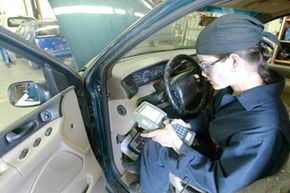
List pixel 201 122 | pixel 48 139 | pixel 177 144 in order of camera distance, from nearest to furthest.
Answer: pixel 48 139, pixel 177 144, pixel 201 122

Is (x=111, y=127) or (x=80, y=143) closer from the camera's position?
(x=80, y=143)

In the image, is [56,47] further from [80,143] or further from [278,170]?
[278,170]

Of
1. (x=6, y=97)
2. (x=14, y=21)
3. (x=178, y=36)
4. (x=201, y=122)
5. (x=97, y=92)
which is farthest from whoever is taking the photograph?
(x=14, y=21)

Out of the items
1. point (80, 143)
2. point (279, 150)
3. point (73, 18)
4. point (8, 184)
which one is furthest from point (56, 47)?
point (279, 150)

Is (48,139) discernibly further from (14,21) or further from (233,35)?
(14,21)

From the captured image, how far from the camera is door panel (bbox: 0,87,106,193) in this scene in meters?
0.78

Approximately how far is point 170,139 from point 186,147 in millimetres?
83

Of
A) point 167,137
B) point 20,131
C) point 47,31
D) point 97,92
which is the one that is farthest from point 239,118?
point 47,31

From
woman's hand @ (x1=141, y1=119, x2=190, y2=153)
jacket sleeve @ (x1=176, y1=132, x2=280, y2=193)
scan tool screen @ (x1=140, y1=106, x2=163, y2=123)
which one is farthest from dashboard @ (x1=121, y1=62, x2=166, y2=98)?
jacket sleeve @ (x1=176, y1=132, x2=280, y2=193)

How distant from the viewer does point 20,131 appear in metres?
0.85

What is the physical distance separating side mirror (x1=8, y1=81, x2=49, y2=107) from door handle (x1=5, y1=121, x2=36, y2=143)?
0.11m

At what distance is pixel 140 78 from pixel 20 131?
2.65 feet

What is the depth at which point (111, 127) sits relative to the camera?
4.63 ft

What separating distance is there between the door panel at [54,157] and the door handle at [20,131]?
0.04 ft
